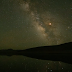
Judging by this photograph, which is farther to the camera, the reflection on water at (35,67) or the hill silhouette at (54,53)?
the hill silhouette at (54,53)

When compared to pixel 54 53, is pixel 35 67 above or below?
below

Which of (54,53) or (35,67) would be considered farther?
(54,53)

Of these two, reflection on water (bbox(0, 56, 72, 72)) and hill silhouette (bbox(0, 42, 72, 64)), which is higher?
hill silhouette (bbox(0, 42, 72, 64))

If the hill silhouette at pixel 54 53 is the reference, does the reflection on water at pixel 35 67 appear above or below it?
below

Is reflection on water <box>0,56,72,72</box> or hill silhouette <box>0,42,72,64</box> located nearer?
reflection on water <box>0,56,72,72</box>
